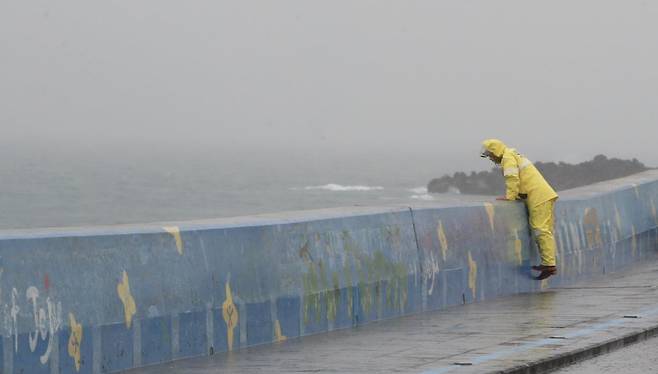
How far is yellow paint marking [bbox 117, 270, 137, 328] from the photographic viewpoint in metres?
8.90

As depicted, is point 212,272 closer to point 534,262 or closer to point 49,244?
point 49,244

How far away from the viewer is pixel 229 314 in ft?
32.4

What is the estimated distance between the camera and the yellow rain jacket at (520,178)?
14.6 meters

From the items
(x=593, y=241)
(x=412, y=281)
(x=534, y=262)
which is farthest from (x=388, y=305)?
(x=593, y=241)

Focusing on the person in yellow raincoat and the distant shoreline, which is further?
the distant shoreline

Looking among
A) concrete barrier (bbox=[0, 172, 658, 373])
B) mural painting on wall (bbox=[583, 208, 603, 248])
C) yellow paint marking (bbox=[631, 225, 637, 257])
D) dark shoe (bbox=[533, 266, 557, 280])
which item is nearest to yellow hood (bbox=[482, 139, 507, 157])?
concrete barrier (bbox=[0, 172, 658, 373])

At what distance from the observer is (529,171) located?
1478 cm

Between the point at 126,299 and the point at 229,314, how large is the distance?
1.12 meters

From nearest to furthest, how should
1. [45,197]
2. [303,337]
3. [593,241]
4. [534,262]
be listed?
[303,337]
[534,262]
[593,241]
[45,197]

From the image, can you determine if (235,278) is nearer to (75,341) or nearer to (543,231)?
(75,341)

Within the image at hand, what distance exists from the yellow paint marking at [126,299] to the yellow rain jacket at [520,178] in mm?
6405

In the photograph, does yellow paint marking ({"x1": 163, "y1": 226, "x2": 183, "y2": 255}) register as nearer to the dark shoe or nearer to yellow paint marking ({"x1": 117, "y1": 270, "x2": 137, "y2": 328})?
yellow paint marking ({"x1": 117, "y1": 270, "x2": 137, "y2": 328})

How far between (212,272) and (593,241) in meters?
7.59

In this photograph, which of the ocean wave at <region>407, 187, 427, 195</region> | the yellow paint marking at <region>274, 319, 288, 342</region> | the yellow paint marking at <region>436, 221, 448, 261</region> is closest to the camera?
the yellow paint marking at <region>274, 319, 288, 342</region>
